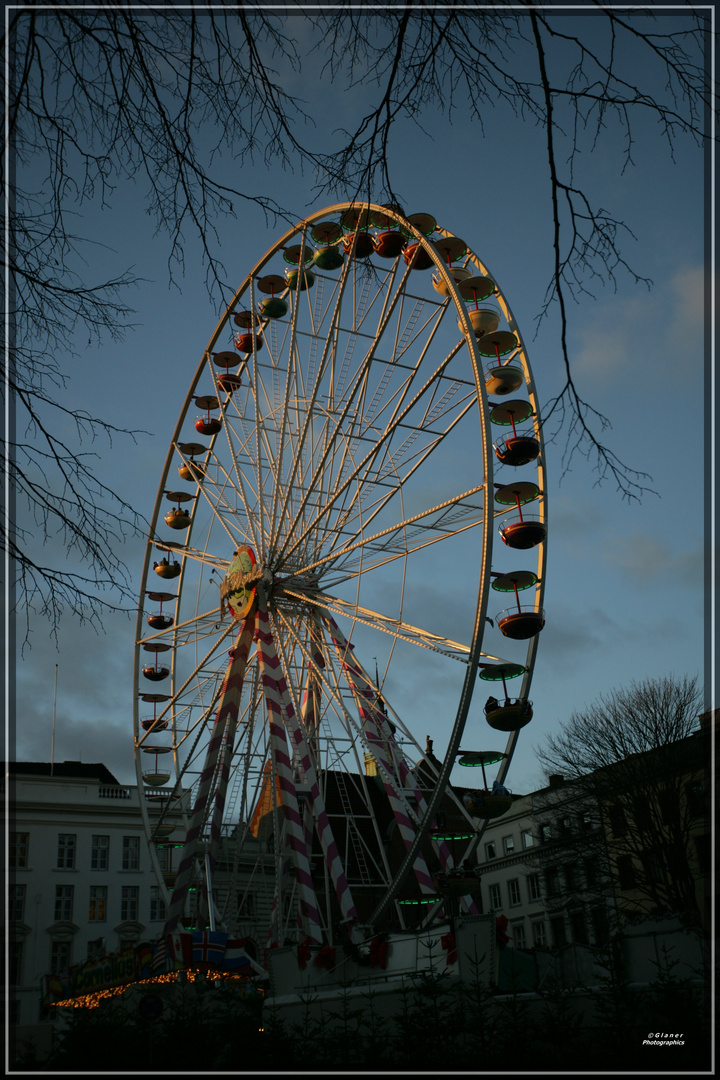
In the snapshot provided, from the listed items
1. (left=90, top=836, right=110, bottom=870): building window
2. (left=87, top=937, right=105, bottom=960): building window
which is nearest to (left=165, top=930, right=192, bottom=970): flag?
(left=87, top=937, right=105, bottom=960): building window

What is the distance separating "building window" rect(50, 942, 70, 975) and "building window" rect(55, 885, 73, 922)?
3.49ft

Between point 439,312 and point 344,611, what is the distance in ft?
23.3

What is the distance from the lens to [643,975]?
10164mm

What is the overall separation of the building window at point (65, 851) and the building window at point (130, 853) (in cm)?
244

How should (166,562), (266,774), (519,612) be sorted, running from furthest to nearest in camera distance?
(166,562) < (266,774) < (519,612)

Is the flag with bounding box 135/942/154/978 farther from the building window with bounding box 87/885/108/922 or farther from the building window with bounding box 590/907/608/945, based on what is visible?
the building window with bounding box 87/885/108/922

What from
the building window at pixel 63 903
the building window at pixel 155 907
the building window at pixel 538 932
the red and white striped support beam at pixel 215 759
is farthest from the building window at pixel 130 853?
the red and white striped support beam at pixel 215 759

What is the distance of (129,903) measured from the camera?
4109 cm

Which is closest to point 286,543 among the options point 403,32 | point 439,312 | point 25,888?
point 439,312

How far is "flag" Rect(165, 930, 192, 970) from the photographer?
57.2 feet

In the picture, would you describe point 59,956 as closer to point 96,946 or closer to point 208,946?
point 96,946

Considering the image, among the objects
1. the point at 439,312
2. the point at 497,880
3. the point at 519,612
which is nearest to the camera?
the point at 519,612

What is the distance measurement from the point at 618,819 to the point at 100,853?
25.2 metres

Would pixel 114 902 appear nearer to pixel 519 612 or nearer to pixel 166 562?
pixel 166 562
